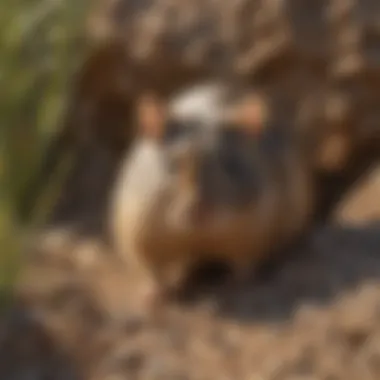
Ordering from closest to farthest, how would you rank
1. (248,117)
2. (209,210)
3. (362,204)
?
(209,210)
(248,117)
(362,204)

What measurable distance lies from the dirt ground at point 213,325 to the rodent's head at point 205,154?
20 cm

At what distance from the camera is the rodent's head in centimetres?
169

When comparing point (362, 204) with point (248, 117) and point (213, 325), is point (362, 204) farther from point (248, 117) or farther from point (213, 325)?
point (213, 325)

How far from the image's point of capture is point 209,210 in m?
1.70

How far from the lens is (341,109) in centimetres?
244

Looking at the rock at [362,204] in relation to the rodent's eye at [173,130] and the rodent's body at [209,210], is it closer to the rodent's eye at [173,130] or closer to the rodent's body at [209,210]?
the rodent's body at [209,210]

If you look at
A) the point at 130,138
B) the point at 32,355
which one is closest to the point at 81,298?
the point at 32,355

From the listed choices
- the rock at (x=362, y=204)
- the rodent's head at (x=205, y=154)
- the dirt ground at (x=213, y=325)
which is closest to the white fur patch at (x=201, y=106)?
the rodent's head at (x=205, y=154)

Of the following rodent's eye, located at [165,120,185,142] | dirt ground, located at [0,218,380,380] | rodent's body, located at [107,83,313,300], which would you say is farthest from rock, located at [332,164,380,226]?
rodent's eye, located at [165,120,185,142]

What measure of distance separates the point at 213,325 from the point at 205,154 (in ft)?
1.05

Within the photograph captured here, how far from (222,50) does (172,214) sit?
855mm

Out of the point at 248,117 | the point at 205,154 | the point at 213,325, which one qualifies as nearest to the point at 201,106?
the point at 248,117

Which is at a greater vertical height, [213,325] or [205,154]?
[205,154]

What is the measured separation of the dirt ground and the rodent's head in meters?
0.20
